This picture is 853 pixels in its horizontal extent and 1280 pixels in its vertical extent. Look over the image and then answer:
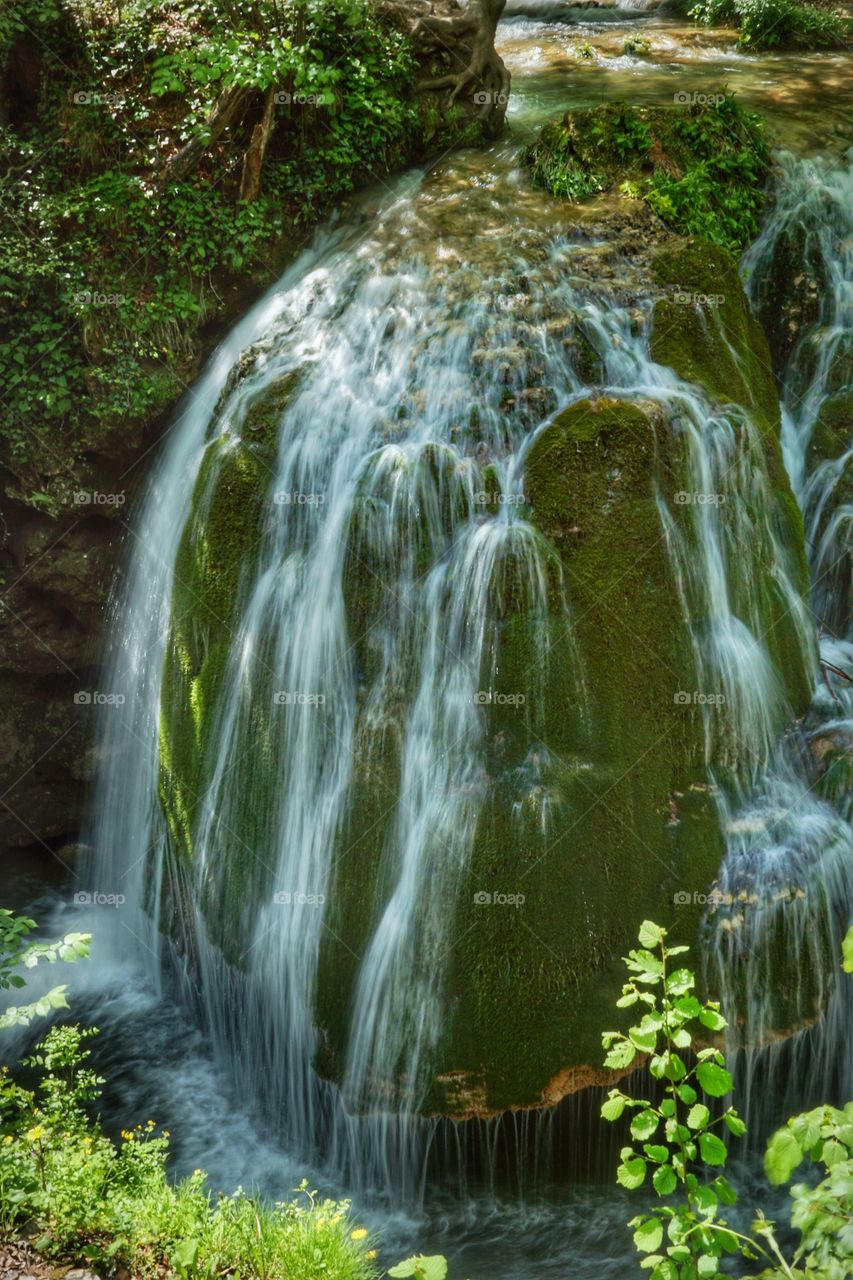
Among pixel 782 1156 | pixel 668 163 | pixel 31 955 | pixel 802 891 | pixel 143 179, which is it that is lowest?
pixel 802 891

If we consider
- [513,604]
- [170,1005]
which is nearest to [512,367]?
[513,604]

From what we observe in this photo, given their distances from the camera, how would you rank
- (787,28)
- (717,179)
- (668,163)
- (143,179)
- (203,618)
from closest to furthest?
(203,618), (668,163), (717,179), (143,179), (787,28)

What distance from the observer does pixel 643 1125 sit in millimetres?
2420

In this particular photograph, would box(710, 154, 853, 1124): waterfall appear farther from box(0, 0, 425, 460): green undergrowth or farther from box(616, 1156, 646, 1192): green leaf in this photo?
box(0, 0, 425, 460): green undergrowth

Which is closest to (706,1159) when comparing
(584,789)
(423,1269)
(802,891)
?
(423,1269)

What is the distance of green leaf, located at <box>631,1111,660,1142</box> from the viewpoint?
239 cm

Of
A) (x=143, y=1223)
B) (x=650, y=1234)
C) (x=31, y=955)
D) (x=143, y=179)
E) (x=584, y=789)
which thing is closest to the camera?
(x=650, y=1234)

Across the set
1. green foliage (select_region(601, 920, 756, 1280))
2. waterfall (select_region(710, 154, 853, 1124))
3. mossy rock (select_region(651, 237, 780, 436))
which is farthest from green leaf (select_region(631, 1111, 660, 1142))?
mossy rock (select_region(651, 237, 780, 436))

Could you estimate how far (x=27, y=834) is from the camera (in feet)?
27.6

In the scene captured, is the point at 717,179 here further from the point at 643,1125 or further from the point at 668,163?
the point at 643,1125

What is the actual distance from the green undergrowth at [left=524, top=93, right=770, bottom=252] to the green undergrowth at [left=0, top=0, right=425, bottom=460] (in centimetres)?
154

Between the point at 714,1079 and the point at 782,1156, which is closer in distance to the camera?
the point at 782,1156

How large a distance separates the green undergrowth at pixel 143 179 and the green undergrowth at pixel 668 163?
5.05 ft

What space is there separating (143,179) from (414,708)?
15.9 feet
